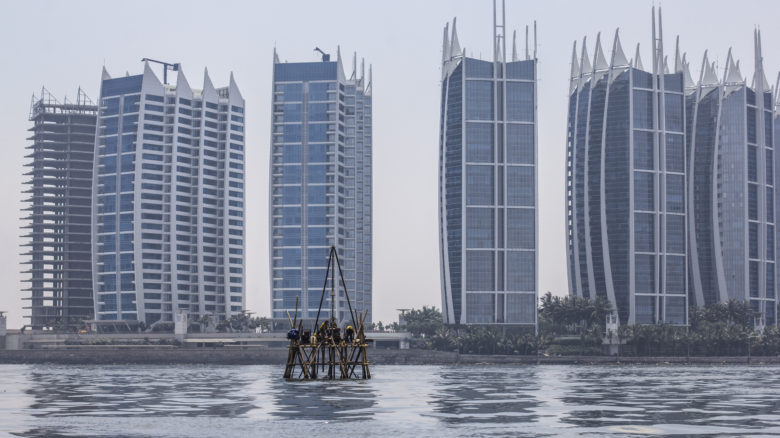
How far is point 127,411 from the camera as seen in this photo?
9269cm

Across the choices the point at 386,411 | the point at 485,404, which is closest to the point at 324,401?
the point at 386,411

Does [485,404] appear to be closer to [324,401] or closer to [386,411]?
[386,411]

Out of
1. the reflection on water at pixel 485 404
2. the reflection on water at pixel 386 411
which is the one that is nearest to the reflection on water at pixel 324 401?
the reflection on water at pixel 386 411

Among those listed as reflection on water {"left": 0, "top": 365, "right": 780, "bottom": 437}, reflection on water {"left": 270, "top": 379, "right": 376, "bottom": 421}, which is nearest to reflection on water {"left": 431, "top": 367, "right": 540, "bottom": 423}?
reflection on water {"left": 0, "top": 365, "right": 780, "bottom": 437}

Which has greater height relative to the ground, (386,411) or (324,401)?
(386,411)

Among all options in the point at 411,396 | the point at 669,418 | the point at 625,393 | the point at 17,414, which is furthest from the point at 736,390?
the point at 17,414

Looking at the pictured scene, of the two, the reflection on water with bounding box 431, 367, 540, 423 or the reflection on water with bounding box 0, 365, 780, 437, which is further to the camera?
the reflection on water with bounding box 431, 367, 540, 423

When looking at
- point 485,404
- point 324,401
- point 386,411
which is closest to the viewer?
point 386,411

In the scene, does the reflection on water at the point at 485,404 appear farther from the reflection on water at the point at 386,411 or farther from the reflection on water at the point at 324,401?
the reflection on water at the point at 324,401

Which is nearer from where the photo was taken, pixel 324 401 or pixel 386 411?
pixel 386 411

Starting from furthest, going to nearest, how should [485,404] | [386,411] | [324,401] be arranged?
1. [324,401]
2. [485,404]
3. [386,411]

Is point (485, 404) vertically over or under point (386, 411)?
under

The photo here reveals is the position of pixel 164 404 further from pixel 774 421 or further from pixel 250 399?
pixel 774 421

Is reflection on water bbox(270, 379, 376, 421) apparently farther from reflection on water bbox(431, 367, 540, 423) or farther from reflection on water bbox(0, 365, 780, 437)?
reflection on water bbox(431, 367, 540, 423)
